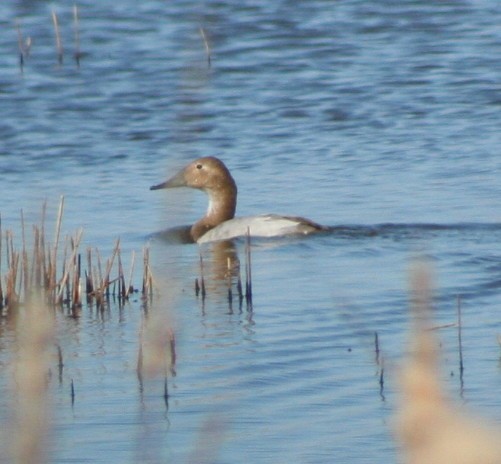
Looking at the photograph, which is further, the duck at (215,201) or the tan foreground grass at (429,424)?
the duck at (215,201)

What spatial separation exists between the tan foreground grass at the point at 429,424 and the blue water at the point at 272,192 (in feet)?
1.42

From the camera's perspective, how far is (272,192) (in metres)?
11.2

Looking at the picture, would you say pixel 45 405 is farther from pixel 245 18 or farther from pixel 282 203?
pixel 245 18

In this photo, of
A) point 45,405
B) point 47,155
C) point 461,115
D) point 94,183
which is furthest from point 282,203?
point 45,405

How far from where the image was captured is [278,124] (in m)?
14.1

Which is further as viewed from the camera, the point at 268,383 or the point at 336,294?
the point at 336,294

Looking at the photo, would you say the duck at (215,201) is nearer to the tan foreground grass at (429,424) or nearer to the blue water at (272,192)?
the blue water at (272,192)

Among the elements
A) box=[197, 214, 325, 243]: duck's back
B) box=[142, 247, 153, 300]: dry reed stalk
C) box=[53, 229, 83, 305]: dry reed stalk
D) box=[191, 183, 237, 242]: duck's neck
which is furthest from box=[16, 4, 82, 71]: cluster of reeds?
box=[53, 229, 83, 305]: dry reed stalk

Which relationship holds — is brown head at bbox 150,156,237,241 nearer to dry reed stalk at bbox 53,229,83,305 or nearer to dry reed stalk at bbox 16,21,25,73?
dry reed stalk at bbox 53,229,83,305

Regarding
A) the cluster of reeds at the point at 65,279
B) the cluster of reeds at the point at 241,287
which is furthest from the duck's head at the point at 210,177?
the cluster of reeds at the point at 65,279

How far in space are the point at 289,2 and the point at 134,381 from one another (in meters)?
14.4

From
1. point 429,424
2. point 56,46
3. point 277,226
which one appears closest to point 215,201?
point 277,226

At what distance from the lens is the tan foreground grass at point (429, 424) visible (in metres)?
1.85

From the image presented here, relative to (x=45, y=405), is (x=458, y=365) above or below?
below
